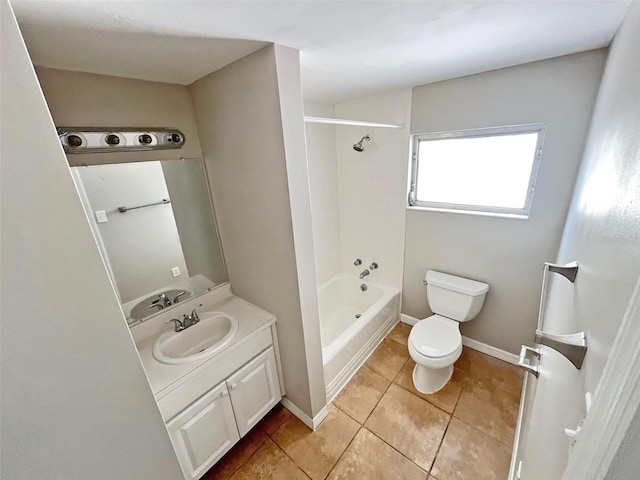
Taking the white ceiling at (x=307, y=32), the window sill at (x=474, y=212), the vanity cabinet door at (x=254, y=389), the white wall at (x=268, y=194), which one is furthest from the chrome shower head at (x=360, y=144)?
the vanity cabinet door at (x=254, y=389)

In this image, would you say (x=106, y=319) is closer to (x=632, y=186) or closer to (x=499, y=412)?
(x=632, y=186)

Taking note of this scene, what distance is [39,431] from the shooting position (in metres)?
0.58

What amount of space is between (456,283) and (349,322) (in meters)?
1.22

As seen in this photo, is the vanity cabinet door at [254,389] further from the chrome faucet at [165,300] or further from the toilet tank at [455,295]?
the toilet tank at [455,295]

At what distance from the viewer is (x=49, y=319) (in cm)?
58

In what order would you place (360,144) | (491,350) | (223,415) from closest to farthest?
(223,415)
(491,350)
(360,144)

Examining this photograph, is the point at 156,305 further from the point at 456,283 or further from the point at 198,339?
the point at 456,283

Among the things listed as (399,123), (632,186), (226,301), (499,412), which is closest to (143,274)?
(226,301)

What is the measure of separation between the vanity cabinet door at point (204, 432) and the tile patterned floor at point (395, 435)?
0.68 feet

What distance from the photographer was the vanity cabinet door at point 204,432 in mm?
1281

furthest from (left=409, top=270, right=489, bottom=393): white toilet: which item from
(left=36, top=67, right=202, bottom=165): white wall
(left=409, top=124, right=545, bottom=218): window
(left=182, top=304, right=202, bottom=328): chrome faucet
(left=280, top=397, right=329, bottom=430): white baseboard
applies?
(left=36, top=67, right=202, bottom=165): white wall

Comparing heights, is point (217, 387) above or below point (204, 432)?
above

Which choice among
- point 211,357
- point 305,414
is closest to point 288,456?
point 305,414

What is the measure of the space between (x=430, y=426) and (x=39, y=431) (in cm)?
198
